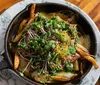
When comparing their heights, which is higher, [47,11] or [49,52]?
[47,11]

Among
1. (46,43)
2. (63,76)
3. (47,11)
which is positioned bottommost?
(63,76)

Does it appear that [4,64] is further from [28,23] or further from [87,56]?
[87,56]

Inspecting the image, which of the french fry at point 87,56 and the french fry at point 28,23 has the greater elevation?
the french fry at point 28,23

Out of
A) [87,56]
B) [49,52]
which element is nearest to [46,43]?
[49,52]

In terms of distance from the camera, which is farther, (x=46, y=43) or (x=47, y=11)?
(x=47, y=11)

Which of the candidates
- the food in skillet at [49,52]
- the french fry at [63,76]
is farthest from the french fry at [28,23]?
the french fry at [63,76]

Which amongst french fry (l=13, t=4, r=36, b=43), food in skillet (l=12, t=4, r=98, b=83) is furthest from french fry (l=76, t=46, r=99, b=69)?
french fry (l=13, t=4, r=36, b=43)

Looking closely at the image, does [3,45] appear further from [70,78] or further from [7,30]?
[70,78]

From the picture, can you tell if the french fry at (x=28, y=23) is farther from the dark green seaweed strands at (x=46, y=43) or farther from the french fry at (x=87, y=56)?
the french fry at (x=87, y=56)

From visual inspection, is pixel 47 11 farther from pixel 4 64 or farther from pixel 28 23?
pixel 4 64
